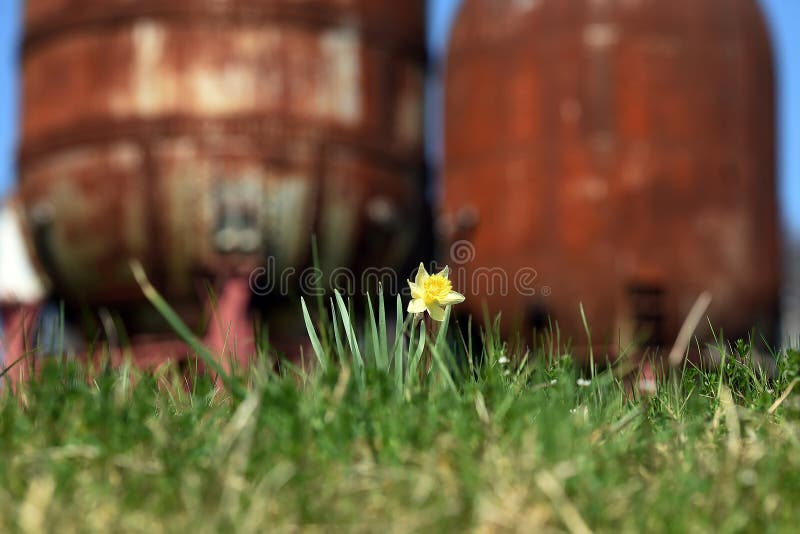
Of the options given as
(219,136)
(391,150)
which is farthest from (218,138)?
(391,150)

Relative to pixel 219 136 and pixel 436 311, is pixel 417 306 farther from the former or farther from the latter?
pixel 219 136

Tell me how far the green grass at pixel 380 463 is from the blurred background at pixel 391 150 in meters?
7.54

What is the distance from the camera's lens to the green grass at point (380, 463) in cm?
160

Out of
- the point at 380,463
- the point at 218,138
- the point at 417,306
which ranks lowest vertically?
the point at 380,463

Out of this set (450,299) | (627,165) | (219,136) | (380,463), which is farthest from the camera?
(627,165)

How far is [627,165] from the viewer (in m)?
9.95

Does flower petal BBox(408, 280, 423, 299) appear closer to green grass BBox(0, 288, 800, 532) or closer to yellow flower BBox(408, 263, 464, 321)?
yellow flower BBox(408, 263, 464, 321)

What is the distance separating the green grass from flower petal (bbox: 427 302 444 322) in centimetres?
37

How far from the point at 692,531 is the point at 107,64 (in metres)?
9.19

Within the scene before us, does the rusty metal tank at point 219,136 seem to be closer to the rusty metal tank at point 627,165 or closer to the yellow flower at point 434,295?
the rusty metal tank at point 627,165

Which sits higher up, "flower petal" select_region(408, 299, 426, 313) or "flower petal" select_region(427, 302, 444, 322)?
"flower petal" select_region(408, 299, 426, 313)

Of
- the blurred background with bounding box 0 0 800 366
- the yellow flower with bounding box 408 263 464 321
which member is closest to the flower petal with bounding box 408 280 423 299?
the yellow flower with bounding box 408 263 464 321

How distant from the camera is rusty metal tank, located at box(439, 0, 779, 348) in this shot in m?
9.95

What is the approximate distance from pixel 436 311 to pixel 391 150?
7849 mm
